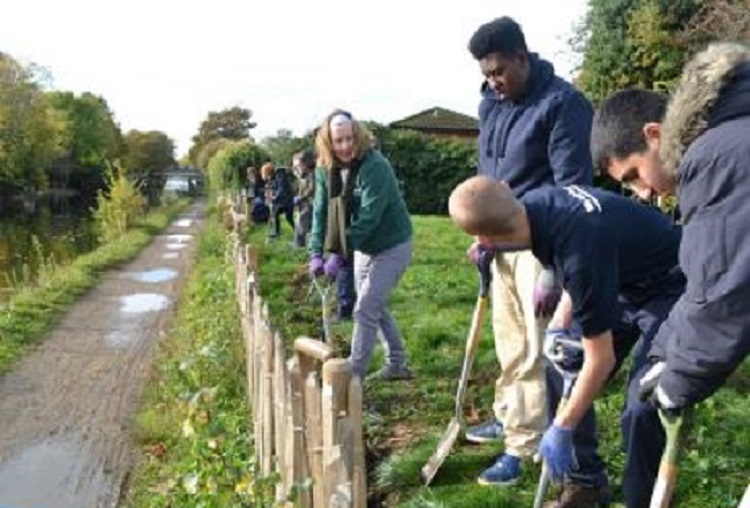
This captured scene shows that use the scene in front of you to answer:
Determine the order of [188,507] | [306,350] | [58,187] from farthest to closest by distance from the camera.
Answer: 1. [58,187]
2. [188,507]
3. [306,350]

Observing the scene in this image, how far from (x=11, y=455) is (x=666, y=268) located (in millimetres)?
4877

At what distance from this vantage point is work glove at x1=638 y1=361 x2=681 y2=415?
2588 mm

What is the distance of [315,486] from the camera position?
3463 millimetres

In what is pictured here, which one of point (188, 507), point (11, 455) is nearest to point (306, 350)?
point (188, 507)

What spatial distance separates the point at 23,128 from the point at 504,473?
5990 centimetres

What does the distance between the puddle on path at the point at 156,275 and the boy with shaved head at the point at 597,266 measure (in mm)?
13538

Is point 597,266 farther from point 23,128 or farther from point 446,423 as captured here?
point 23,128

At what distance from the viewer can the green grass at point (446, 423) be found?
4.04 meters

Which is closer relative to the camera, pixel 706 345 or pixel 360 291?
pixel 706 345

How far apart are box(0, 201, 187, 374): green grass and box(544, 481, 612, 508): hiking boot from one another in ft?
21.7

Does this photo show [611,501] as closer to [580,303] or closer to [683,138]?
[580,303]

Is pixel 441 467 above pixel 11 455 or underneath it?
above

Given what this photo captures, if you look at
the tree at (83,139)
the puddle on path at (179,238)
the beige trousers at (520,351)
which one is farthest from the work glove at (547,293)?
the tree at (83,139)

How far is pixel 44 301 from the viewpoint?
1270cm
